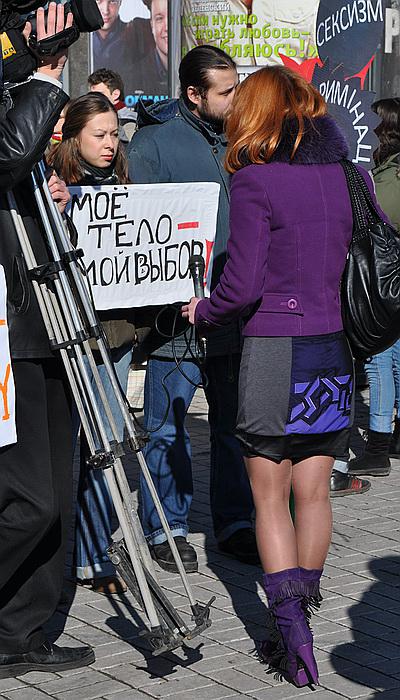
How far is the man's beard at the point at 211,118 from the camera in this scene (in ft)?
19.0

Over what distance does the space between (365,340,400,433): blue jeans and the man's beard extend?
220cm

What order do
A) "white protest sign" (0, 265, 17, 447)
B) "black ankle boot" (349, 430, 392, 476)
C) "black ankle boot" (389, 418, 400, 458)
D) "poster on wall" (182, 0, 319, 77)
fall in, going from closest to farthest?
"white protest sign" (0, 265, 17, 447) < "black ankle boot" (349, 430, 392, 476) < "black ankle boot" (389, 418, 400, 458) < "poster on wall" (182, 0, 319, 77)

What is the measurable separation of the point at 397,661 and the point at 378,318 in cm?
120

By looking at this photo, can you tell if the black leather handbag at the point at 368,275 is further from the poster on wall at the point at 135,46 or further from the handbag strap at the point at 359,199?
the poster on wall at the point at 135,46

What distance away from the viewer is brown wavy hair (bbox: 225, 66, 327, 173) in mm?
4363

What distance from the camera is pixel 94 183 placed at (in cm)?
539

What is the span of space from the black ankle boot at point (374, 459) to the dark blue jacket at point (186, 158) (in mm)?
1943

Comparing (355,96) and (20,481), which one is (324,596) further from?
(355,96)

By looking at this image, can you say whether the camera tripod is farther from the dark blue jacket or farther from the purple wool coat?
the dark blue jacket

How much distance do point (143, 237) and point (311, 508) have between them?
61.1 inches

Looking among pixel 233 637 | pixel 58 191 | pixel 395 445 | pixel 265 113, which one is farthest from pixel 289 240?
pixel 395 445

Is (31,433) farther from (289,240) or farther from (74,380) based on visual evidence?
(289,240)

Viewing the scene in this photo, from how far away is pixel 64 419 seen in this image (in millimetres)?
4664

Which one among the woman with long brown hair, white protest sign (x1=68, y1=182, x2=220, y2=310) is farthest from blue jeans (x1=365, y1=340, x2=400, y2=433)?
the woman with long brown hair
